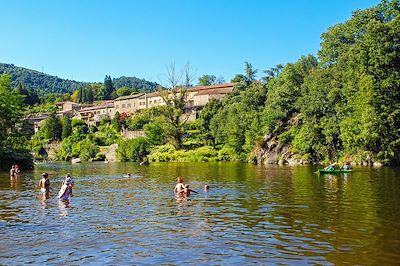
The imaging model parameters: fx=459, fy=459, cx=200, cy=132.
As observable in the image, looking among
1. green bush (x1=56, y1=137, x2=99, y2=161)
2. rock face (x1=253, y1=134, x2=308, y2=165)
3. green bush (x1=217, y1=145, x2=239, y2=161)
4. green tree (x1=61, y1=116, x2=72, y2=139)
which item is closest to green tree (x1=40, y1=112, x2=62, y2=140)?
green tree (x1=61, y1=116, x2=72, y2=139)

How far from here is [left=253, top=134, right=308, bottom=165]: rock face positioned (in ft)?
280

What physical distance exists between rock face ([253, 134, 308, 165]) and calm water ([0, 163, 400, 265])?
163 feet

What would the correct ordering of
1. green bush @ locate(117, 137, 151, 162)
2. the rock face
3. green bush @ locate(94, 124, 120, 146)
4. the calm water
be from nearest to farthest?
the calm water < the rock face < green bush @ locate(117, 137, 151, 162) < green bush @ locate(94, 124, 120, 146)

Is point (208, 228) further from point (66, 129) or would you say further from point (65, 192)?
point (66, 129)

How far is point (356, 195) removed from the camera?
105 feet

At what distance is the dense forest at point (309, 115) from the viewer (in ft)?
209

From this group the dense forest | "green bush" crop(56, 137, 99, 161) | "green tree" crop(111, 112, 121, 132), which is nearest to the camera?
the dense forest

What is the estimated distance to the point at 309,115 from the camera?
3206 inches

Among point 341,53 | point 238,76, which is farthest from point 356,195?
point 238,76

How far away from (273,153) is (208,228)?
71.0 metres

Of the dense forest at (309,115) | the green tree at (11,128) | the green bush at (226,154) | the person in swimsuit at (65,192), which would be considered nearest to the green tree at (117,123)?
the dense forest at (309,115)

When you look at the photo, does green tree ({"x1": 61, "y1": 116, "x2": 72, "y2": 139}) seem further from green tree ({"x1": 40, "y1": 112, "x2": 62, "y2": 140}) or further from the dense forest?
the dense forest

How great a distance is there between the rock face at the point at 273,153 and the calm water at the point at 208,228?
49.8 meters

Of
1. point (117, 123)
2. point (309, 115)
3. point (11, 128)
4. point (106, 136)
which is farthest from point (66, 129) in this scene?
point (309, 115)
